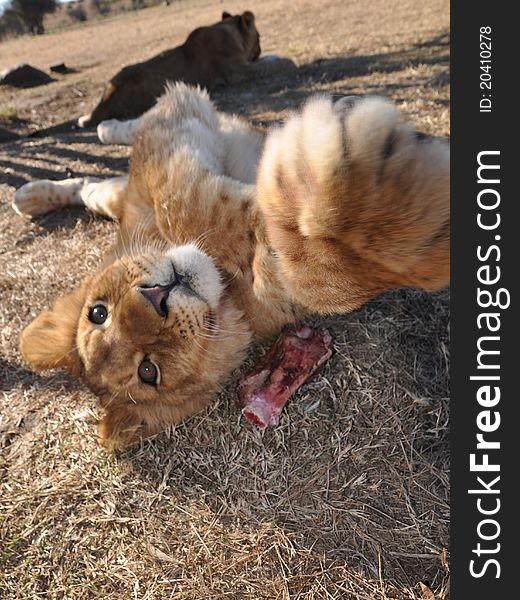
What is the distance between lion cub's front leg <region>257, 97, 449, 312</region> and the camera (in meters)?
1.57

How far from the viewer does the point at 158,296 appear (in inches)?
95.1

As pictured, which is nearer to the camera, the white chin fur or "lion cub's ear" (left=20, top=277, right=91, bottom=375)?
the white chin fur

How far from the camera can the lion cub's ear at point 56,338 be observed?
2.73m

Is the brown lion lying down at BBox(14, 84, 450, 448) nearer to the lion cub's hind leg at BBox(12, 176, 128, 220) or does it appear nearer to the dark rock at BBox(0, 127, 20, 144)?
the lion cub's hind leg at BBox(12, 176, 128, 220)

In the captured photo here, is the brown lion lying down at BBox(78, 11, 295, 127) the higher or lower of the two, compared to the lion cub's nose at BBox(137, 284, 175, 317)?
higher

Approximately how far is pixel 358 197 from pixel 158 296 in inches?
44.3

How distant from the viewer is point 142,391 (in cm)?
255

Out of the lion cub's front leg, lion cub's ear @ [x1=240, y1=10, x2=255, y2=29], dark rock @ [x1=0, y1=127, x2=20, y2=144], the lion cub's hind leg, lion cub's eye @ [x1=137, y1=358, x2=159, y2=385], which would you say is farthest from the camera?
lion cub's ear @ [x1=240, y1=10, x2=255, y2=29]

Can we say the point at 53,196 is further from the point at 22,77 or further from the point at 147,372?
the point at 22,77

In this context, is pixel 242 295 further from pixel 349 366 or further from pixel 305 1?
Result: pixel 305 1

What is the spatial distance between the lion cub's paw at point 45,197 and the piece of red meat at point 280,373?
8.69 feet

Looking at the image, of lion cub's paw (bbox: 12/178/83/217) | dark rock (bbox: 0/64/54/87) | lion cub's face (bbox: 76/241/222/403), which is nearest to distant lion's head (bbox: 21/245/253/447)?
lion cub's face (bbox: 76/241/222/403)

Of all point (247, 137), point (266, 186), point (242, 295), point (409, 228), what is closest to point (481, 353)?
point (409, 228)

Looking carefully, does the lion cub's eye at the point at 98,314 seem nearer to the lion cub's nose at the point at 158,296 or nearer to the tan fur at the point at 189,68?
the lion cub's nose at the point at 158,296
